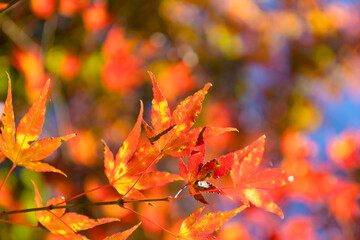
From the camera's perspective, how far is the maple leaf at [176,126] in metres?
0.41

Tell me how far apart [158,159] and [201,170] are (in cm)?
5

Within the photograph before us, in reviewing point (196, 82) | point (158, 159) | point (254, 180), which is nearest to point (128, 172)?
point (158, 159)

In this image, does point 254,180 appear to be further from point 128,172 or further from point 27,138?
point 27,138

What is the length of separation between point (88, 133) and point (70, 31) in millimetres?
534

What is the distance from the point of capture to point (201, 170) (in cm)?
45

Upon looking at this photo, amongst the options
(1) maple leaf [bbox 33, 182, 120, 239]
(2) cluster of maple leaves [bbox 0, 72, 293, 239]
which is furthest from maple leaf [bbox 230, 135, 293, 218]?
(1) maple leaf [bbox 33, 182, 120, 239]

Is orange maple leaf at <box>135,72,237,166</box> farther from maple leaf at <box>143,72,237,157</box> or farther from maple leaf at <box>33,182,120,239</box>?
maple leaf at <box>33,182,120,239</box>

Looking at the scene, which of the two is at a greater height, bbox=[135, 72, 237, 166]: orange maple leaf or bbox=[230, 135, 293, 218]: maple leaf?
bbox=[135, 72, 237, 166]: orange maple leaf

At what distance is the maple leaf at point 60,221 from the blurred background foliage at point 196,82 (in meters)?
0.25

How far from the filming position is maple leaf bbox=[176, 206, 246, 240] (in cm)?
45

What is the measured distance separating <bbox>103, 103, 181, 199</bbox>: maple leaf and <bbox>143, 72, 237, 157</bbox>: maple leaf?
2 centimetres

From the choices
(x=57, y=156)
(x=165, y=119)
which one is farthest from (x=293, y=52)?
(x=165, y=119)

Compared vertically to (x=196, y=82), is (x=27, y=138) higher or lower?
higher

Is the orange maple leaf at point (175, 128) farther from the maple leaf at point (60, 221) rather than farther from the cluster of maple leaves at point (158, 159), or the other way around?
the maple leaf at point (60, 221)
